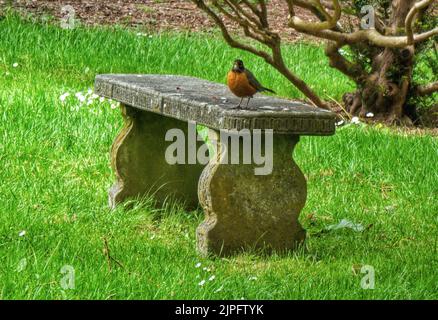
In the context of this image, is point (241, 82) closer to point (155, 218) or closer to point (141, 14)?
point (155, 218)

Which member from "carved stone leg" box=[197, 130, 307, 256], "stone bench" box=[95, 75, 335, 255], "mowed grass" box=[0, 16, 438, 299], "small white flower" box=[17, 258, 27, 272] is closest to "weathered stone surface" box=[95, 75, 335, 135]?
"stone bench" box=[95, 75, 335, 255]

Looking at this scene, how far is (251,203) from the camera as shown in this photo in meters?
5.12

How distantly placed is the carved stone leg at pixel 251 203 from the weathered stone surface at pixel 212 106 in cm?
19

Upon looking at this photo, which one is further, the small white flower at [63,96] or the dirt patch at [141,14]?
the dirt patch at [141,14]

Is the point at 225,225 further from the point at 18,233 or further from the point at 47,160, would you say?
the point at 47,160

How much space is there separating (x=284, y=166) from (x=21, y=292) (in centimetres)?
153

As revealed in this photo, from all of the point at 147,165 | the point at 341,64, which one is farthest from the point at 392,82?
the point at 147,165

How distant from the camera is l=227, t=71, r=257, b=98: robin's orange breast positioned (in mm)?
4938

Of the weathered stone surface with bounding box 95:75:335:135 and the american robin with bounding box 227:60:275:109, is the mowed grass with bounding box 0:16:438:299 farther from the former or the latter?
the american robin with bounding box 227:60:275:109

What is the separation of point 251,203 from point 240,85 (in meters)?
0.61

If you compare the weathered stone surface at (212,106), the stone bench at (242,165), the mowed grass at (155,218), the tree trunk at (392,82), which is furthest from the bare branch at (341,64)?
the stone bench at (242,165)

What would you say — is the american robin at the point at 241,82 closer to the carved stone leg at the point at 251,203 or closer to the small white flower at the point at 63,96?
the carved stone leg at the point at 251,203

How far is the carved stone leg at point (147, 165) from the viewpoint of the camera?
5.98 metres

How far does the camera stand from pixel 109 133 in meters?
7.23
